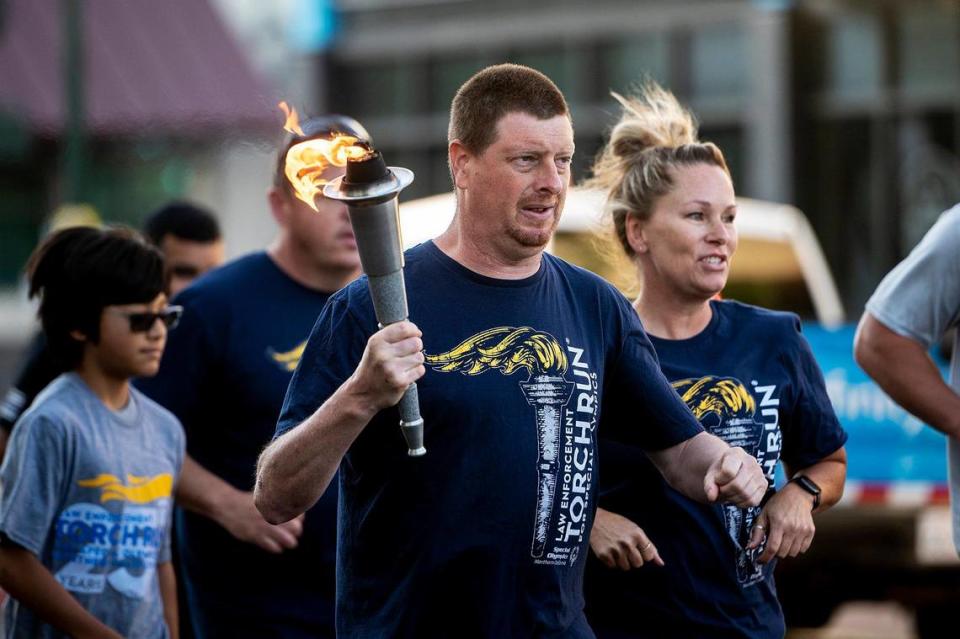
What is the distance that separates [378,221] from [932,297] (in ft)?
7.42

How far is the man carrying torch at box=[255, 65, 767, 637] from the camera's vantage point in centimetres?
341

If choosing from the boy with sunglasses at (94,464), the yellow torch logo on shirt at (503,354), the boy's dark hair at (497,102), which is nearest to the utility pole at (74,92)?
the boy with sunglasses at (94,464)

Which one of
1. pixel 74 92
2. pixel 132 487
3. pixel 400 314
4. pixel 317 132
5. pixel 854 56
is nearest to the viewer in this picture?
pixel 400 314

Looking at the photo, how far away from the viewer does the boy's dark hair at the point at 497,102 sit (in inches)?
140

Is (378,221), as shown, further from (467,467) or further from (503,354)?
(467,467)

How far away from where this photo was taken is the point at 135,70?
22.2 m

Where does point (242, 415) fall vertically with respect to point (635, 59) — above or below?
below

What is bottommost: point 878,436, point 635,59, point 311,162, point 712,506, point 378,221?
point 878,436

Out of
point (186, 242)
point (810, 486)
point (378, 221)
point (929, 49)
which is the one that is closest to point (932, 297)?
point (810, 486)

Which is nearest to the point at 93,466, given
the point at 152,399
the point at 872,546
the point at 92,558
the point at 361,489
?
the point at 92,558

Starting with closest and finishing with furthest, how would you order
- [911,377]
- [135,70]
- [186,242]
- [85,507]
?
[85,507] → [911,377] → [186,242] → [135,70]

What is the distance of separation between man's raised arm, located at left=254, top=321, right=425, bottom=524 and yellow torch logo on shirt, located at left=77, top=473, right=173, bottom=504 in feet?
4.01

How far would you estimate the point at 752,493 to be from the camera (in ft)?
11.7

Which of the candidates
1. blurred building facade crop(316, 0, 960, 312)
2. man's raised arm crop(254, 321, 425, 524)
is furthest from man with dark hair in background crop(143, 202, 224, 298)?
blurred building facade crop(316, 0, 960, 312)
